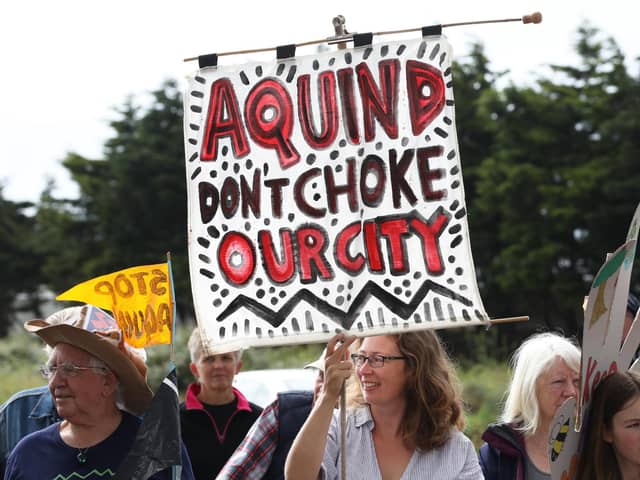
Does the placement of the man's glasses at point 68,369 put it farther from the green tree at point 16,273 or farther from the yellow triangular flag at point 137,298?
the green tree at point 16,273

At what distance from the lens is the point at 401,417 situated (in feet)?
12.5

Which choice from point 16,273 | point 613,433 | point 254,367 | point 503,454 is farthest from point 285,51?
point 16,273

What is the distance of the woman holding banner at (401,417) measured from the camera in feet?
12.1

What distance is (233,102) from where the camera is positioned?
12.8 ft

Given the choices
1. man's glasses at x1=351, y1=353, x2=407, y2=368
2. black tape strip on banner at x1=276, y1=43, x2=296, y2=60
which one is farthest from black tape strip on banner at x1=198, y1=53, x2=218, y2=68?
man's glasses at x1=351, y1=353, x2=407, y2=368

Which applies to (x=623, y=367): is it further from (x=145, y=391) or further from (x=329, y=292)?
(x=145, y=391)

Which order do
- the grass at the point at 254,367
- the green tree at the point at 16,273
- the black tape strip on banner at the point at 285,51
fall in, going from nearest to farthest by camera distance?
the black tape strip on banner at the point at 285,51 < the grass at the point at 254,367 < the green tree at the point at 16,273

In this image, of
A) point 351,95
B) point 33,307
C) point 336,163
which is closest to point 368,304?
point 336,163

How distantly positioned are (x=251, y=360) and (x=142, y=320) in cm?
1277

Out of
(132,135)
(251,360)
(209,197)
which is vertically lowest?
(251,360)

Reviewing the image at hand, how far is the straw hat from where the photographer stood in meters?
3.93

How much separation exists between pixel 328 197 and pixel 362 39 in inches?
23.9

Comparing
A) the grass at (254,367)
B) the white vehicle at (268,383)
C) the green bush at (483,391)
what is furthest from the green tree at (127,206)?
the white vehicle at (268,383)

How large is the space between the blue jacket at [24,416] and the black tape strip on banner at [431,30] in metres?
2.24
